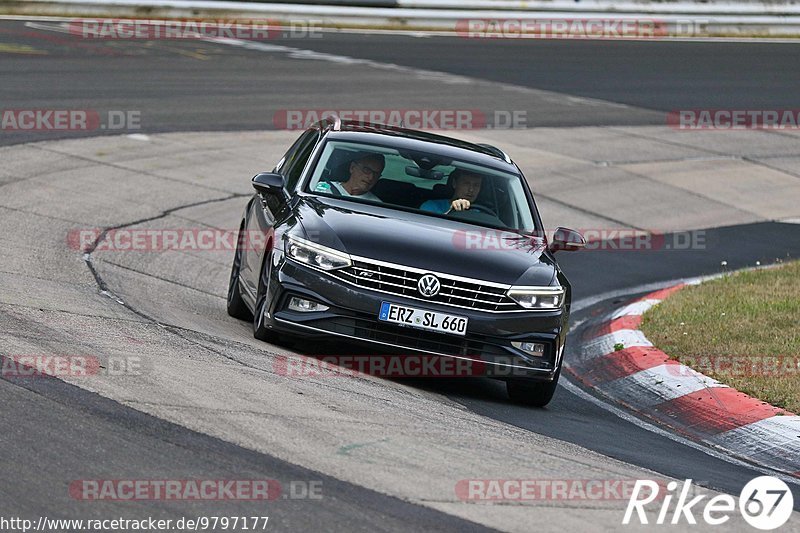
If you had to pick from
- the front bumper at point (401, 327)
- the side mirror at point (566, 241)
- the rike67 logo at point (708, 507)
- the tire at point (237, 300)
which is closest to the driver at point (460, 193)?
the side mirror at point (566, 241)

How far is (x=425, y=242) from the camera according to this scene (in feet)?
29.5

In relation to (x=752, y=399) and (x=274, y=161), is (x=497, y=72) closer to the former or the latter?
(x=274, y=161)

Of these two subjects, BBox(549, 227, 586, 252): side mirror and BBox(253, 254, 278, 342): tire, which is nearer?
BBox(253, 254, 278, 342): tire

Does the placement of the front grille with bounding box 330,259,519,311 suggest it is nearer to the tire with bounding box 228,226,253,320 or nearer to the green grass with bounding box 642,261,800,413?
the green grass with bounding box 642,261,800,413

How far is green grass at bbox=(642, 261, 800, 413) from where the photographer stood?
9.59m

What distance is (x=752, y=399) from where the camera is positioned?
30.0 ft

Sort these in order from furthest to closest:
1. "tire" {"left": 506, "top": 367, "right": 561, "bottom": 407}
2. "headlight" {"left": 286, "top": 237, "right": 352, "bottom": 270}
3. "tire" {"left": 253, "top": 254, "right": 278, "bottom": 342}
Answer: "tire" {"left": 253, "top": 254, "right": 278, "bottom": 342} < "tire" {"left": 506, "top": 367, "right": 561, "bottom": 407} < "headlight" {"left": 286, "top": 237, "right": 352, "bottom": 270}

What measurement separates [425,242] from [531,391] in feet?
3.89

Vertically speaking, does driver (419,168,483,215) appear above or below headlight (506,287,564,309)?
above

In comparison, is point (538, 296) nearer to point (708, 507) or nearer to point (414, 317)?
point (414, 317)

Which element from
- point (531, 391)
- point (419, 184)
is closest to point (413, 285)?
point (531, 391)

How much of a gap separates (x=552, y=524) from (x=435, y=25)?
26172mm

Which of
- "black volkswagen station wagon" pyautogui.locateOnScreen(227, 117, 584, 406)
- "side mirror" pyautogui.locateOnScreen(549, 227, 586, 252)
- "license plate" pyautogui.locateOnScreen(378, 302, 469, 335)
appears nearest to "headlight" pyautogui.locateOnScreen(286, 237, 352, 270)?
"black volkswagen station wagon" pyautogui.locateOnScreen(227, 117, 584, 406)

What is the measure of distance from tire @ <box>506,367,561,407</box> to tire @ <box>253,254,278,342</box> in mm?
1593
